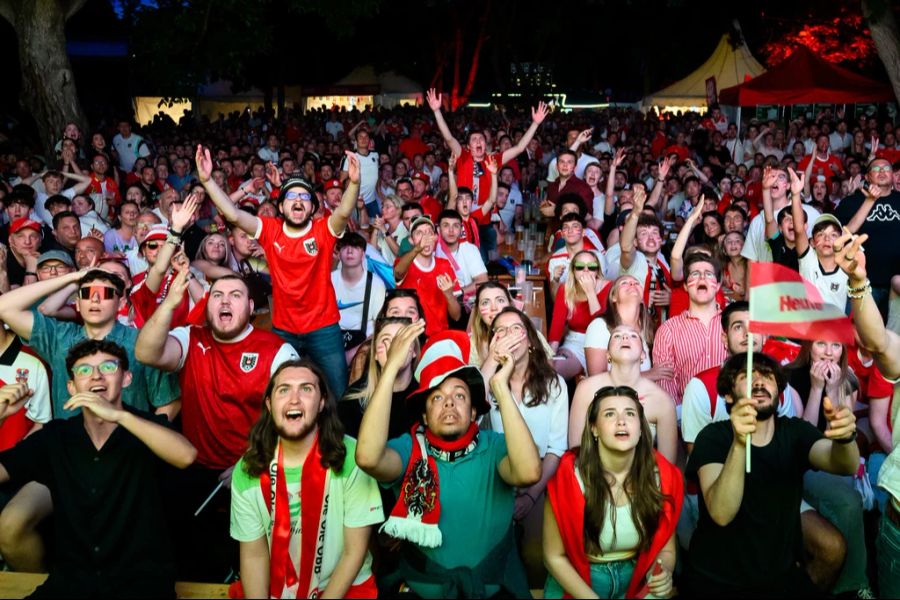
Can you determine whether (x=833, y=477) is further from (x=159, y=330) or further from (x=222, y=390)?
(x=159, y=330)

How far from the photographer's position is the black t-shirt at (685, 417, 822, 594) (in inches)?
138

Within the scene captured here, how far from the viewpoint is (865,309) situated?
11.8 ft

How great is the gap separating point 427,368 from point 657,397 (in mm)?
1247

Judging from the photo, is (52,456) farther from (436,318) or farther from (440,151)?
(440,151)

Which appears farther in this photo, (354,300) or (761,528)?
(354,300)

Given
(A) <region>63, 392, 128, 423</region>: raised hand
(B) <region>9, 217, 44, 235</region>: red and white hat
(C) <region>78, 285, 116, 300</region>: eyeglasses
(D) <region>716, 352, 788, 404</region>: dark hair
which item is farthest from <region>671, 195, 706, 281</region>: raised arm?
(B) <region>9, 217, 44, 235</region>: red and white hat

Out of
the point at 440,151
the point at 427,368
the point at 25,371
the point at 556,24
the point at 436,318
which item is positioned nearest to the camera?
the point at 427,368

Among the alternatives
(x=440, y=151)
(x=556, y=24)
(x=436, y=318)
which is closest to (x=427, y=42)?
(x=556, y=24)

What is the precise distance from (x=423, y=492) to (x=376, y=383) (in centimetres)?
105

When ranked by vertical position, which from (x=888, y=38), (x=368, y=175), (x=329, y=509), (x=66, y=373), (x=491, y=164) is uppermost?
(x=888, y=38)

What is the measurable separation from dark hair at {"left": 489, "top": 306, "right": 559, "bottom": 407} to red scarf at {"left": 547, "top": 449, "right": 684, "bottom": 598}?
95cm

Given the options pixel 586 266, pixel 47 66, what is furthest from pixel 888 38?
pixel 47 66

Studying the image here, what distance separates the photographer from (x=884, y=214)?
23.9 feet

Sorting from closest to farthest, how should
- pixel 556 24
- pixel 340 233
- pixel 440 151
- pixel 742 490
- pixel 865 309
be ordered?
Answer: pixel 742 490 < pixel 865 309 < pixel 340 233 < pixel 440 151 < pixel 556 24
